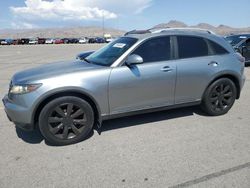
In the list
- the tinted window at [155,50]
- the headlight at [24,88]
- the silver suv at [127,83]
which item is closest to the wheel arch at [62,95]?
the silver suv at [127,83]

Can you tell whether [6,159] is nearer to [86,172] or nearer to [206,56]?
[86,172]

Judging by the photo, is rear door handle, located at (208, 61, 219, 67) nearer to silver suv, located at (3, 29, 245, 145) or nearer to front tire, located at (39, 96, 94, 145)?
silver suv, located at (3, 29, 245, 145)

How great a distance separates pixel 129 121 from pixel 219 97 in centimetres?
193

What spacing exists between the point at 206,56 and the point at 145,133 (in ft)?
6.33

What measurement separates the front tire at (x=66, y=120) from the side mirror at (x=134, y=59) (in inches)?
37.6

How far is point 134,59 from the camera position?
3.88m

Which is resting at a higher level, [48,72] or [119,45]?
[119,45]

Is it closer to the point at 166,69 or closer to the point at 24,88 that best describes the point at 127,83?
the point at 166,69

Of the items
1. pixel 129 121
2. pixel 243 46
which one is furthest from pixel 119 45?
pixel 243 46

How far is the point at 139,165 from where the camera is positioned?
321 centimetres

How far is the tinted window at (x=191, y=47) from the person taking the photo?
448 centimetres

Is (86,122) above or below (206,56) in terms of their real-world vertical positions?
below

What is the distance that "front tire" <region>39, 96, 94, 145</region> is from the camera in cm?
362

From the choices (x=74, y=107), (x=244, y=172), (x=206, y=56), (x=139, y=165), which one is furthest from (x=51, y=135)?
(x=206, y=56)
